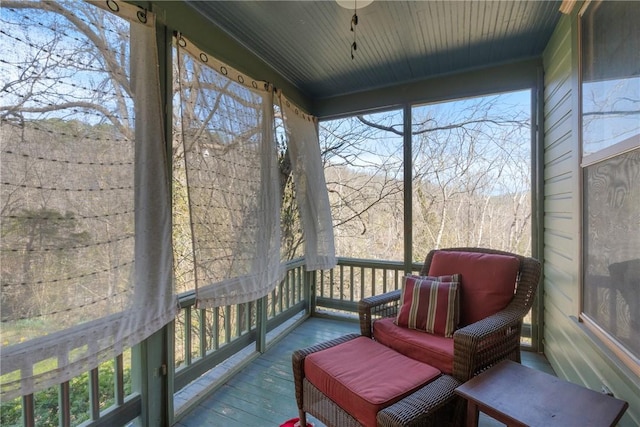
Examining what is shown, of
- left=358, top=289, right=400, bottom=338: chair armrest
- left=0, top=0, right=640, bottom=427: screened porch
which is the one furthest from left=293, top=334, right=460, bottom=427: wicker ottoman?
left=0, top=0, right=640, bottom=427: screened porch

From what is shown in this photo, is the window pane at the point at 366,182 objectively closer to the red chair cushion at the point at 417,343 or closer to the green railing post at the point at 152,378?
the red chair cushion at the point at 417,343

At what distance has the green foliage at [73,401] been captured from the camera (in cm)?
128

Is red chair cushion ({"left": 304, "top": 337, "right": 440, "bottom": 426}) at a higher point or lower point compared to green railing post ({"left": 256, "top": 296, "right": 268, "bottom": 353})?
higher

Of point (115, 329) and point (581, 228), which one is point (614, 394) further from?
point (115, 329)

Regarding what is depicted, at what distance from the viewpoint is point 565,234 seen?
6.86 ft

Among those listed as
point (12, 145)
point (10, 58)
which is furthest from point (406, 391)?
point (10, 58)

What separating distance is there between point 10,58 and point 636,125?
7.96 feet

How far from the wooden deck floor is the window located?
3.12ft

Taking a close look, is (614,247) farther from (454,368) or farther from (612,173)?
(454,368)

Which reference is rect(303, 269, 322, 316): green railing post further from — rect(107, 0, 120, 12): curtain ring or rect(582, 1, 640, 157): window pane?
rect(107, 0, 120, 12): curtain ring

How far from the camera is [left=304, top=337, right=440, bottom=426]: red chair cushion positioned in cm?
134

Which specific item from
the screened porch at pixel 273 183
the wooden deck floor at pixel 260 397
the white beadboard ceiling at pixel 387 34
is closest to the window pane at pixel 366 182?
the screened porch at pixel 273 183

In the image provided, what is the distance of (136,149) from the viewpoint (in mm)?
1511

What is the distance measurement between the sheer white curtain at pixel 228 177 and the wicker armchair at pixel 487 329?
2.91 feet
